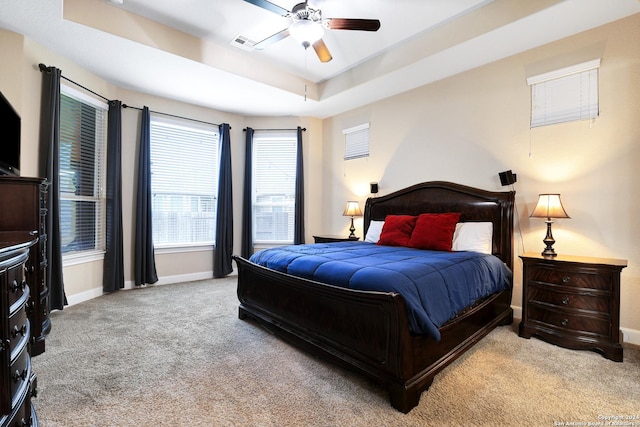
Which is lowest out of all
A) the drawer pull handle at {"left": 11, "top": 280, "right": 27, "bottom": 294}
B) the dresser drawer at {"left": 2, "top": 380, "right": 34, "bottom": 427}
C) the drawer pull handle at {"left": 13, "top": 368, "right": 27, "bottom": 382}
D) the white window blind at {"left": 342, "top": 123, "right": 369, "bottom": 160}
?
the dresser drawer at {"left": 2, "top": 380, "right": 34, "bottom": 427}

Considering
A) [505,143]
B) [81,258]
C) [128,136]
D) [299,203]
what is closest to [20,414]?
[81,258]

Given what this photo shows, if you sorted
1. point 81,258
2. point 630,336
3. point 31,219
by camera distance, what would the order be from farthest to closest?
point 81,258, point 630,336, point 31,219

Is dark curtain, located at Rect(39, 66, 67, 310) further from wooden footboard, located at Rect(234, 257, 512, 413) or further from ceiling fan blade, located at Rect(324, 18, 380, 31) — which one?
ceiling fan blade, located at Rect(324, 18, 380, 31)

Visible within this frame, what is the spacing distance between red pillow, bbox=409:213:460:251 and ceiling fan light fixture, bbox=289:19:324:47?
207cm

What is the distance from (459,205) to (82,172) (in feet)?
14.8

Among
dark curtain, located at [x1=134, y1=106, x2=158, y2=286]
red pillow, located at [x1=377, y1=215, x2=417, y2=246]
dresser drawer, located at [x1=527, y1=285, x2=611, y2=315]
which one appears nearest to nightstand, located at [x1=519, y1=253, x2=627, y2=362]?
dresser drawer, located at [x1=527, y1=285, x2=611, y2=315]

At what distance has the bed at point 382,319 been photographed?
5.81ft

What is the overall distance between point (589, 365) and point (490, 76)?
9.45 feet

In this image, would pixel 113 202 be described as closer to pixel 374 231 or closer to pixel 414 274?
pixel 374 231

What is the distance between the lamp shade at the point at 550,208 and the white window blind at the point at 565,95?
2.66 feet

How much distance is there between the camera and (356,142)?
5.03 metres

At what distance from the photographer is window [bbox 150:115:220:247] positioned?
184 inches

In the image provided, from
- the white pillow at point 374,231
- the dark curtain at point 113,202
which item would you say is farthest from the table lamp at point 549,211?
the dark curtain at point 113,202

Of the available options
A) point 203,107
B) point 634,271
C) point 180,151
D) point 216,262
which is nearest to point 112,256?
point 216,262
